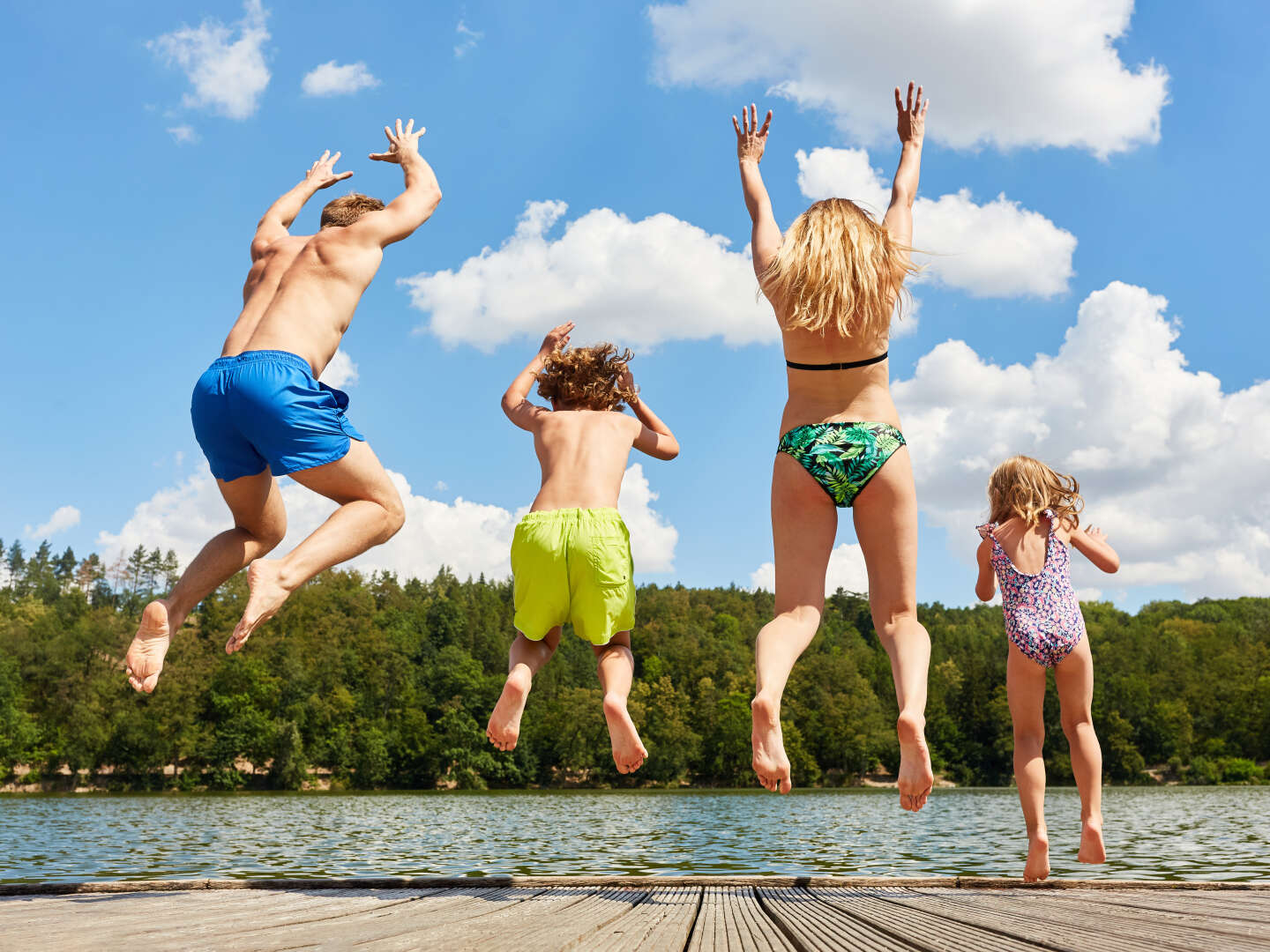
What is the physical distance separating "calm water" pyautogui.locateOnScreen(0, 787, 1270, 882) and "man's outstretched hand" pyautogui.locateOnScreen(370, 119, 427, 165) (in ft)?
17.5

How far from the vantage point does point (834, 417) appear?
4457 mm

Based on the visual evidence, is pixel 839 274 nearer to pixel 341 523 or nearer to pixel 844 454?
A: pixel 844 454

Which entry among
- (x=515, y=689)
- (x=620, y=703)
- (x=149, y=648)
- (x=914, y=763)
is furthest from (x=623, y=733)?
(x=149, y=648)

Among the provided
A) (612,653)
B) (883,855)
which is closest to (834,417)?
(612,653)

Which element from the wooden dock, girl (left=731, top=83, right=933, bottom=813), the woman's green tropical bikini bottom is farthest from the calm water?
the woman's green tropical bikini bottom

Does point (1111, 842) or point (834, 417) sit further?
point (1111, 842)

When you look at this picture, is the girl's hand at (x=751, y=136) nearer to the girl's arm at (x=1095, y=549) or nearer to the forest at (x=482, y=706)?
the girl's arm at (x=1095, y=549)

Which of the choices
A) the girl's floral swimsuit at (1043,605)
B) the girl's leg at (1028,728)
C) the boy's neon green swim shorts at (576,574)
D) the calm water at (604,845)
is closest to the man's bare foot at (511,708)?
the boy's neon green swim shorts at (576,574)

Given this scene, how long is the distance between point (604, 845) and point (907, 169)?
39.6 ft

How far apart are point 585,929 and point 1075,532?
4216 mm

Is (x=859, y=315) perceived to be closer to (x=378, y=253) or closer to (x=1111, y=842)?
(x=378, y=253)

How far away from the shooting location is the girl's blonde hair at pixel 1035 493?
5973 millimetres

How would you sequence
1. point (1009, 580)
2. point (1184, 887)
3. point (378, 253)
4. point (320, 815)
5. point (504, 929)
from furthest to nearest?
point (320, 815) < point (1009, 580) < point (378, 253) < point (1184, 887) < point (504, 929)

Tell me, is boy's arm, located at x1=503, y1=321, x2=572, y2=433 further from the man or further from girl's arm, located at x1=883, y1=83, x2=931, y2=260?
girl's arm, located at x1=883, y1=83, x2=931, y2=260
